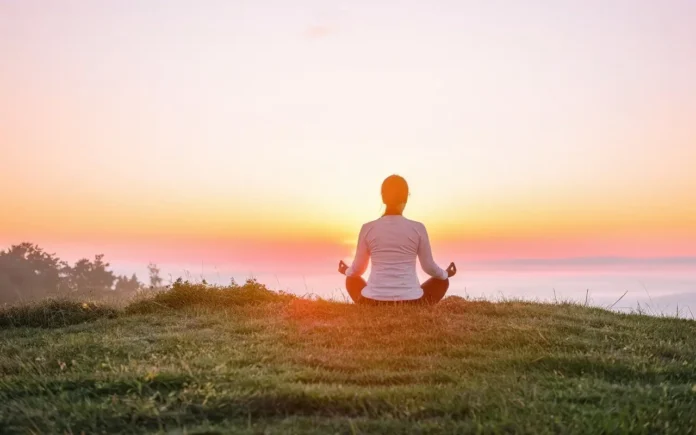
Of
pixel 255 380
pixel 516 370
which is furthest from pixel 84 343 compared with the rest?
pixel 516 370

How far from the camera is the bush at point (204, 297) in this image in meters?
13.7

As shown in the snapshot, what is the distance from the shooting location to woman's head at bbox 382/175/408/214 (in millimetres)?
11406

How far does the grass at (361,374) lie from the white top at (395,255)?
592mm

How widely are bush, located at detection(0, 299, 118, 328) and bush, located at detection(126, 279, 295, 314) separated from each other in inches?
26.2

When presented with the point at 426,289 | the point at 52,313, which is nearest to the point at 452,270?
the point at 426,289

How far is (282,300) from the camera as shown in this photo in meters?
14.0

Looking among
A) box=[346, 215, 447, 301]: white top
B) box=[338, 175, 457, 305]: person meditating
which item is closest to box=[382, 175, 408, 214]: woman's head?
box=[338, 175, 457, 305]: person meditating

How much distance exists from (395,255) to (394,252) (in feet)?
0.21

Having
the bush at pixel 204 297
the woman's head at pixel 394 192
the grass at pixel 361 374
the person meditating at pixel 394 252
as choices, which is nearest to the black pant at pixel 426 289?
the person meditating at pixel 394 252

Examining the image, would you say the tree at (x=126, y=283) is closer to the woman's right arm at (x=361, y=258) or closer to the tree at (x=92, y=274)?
the tree at (x=92, y=274)

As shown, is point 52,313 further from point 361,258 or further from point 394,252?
point 394,252

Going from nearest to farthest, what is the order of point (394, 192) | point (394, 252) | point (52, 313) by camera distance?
point (394, 252), point (394, 192), point (52, 313)

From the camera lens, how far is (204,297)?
46.3 feet

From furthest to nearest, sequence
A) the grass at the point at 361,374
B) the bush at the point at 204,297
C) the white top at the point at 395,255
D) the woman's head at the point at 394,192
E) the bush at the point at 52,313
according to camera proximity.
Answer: the bush at the point at 204,297 < the bush at the point at 52,313 < the woman's head at the point at 394,192 < the white top at the point at 395,255 < the grass at the point at 361,374
